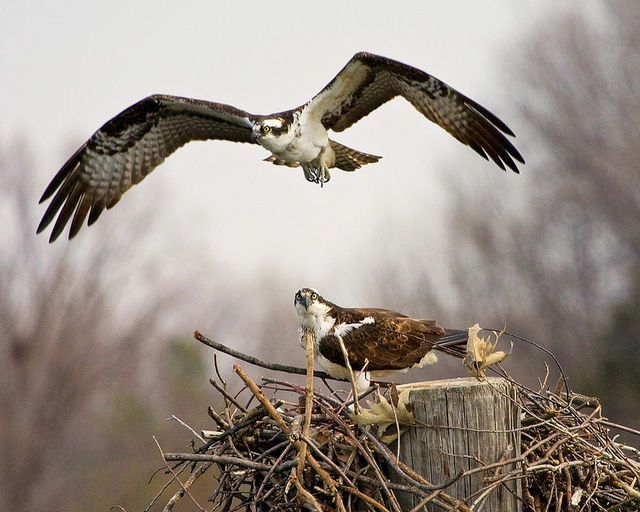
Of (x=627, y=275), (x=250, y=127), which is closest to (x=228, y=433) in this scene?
(x=250, y=127)

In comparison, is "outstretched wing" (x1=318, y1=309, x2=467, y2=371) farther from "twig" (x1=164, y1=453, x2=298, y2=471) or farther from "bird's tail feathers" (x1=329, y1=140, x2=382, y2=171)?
"bird's tail feathers" (x1=329, y1=140, x2=382, y2=171)

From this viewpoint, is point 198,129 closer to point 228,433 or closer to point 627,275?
point 228,433

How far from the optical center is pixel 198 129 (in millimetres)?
7500

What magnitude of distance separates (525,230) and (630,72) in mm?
6755

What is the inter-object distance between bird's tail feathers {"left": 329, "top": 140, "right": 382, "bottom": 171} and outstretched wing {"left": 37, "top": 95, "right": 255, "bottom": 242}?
2.33 feet

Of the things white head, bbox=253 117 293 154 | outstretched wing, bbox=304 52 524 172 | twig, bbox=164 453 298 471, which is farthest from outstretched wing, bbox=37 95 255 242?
twig, bbox=164 453 298 471

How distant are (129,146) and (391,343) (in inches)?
131

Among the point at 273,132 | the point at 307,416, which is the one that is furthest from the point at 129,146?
the point at 307,416

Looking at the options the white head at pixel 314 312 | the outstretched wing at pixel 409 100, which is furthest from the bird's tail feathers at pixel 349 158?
the white head at pixel 314 312

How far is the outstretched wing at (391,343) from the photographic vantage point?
498 cm

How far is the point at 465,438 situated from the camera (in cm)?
381

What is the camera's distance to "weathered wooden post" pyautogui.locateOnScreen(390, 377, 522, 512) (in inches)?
150

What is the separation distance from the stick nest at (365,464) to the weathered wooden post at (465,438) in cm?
5

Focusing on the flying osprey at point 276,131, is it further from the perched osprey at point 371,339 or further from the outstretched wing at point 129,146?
the perched osprey at point 371,339
